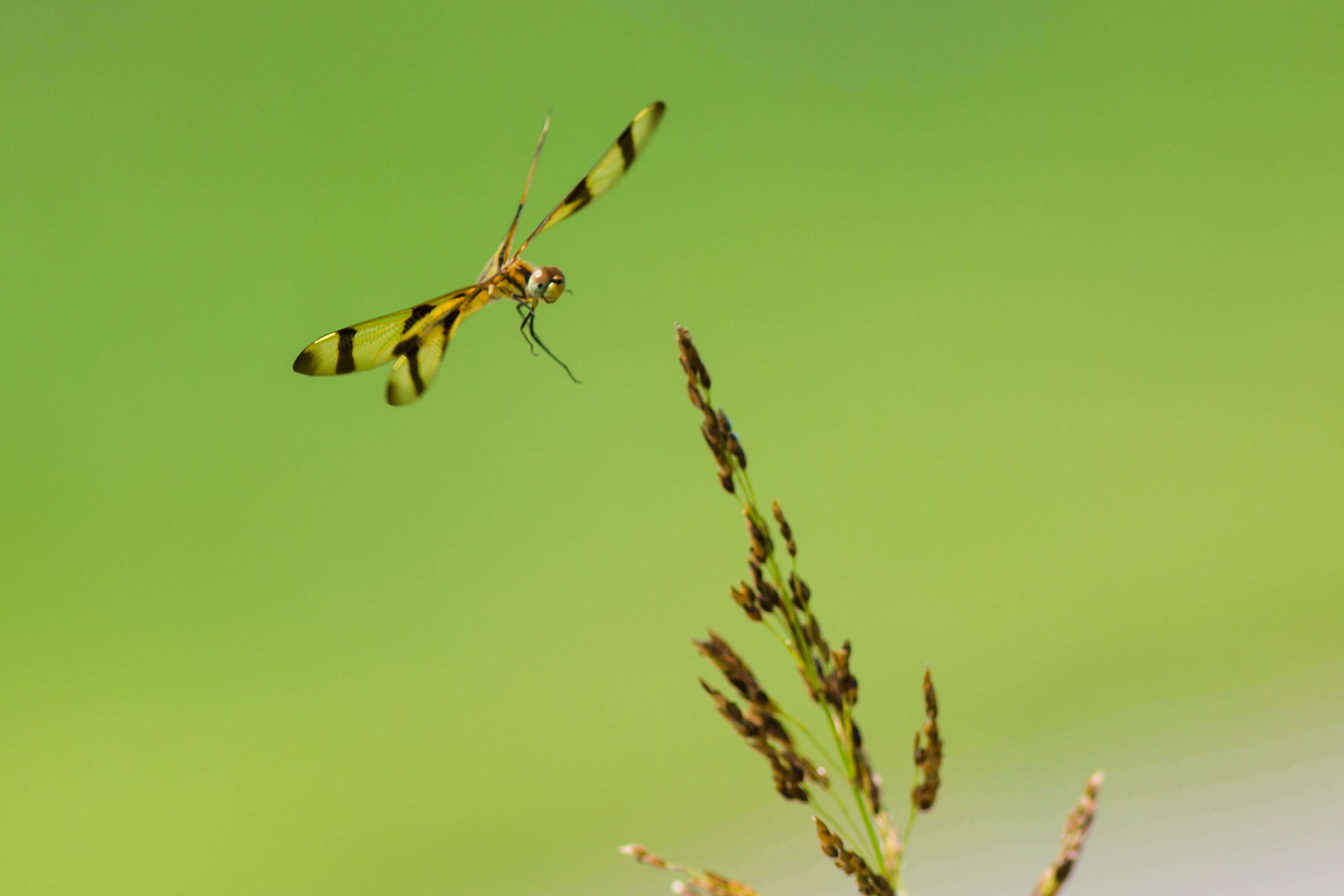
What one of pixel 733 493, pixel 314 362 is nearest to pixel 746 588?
pixel 733 493

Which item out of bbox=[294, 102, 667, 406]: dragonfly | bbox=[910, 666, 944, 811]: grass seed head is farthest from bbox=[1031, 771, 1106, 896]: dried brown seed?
bbox=[294, 102, 667, 406]: dragonfly

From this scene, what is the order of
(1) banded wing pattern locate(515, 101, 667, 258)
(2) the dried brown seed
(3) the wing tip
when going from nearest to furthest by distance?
1. (2) the dried brown seed
2. (3) the wing tip
3. (1) banded wing pattern locate(515, 101, 667, 258)

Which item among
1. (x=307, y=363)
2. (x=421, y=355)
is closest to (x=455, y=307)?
(x=421, y=355)

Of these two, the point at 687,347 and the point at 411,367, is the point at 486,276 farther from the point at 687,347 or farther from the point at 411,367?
the point at 687,347

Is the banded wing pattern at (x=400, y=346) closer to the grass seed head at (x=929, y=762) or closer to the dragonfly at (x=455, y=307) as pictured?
the dragonfly at (x=455, y=307)

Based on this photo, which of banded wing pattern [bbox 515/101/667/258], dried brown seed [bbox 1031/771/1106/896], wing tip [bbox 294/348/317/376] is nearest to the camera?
dried brown seed [bbox 1031/771/1106/896]

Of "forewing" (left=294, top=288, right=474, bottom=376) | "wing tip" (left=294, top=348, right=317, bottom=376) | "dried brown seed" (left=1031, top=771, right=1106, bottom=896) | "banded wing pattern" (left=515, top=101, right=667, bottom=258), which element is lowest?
"dried brown seed" (left=1031, top=771, right=1106, bottom=896)

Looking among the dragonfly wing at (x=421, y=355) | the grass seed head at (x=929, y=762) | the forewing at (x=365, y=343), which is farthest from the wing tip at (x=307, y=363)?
the grass seed head at (x=929, y=762)

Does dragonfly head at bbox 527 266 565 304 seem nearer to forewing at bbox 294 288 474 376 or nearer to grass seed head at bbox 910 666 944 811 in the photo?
forewing at bbox 294 288 474 376
